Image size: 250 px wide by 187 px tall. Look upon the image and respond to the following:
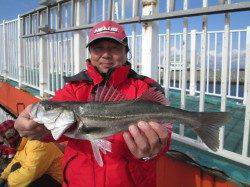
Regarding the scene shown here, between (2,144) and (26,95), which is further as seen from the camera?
(26,95)

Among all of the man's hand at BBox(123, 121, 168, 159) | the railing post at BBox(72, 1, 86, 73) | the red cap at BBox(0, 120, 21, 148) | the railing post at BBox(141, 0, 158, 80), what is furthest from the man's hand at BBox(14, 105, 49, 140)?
the railing post at BBox(72, 1, 86, 73)

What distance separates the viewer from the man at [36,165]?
18.4 feet

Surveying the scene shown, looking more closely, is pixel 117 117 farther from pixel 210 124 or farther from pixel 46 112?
Result: pixel 210 124

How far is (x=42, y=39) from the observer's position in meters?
8.95

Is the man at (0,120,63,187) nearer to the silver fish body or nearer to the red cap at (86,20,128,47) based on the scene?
the red cap at (86,20,128,47)

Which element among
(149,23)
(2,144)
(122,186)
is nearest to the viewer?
(122,186)

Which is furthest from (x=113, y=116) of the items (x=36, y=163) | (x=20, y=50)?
(x=20, y=50)

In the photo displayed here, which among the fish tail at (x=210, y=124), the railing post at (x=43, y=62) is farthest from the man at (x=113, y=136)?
the railing post at (x=43, y=62)

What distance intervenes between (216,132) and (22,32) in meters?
8.83

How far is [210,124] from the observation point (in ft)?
9.99

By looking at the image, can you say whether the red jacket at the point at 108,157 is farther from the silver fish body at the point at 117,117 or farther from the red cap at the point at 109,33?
the silver fish body at the point at 117,117

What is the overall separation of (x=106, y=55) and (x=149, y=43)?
1.35m

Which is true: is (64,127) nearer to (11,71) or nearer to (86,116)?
(86,116)

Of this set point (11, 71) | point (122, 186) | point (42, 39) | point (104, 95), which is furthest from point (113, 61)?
point (11, 71)
